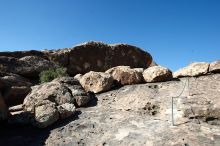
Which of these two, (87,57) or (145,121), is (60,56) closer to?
(87,57)

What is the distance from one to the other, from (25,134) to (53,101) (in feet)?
5.93

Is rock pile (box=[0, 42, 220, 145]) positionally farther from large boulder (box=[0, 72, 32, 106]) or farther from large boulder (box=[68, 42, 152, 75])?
large boulder (box=[68, 42, 152, 75])

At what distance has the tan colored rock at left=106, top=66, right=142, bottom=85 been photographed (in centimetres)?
1077

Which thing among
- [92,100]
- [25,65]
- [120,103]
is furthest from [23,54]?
[120,103]

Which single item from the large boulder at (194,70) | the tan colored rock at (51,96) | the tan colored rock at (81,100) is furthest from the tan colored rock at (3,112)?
the large boulder at (194,70)

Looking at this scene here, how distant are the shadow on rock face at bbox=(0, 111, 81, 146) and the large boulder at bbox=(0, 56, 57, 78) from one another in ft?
21.0

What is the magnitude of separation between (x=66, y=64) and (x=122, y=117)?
30.0ft

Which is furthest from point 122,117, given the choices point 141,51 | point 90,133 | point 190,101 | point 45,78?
Result: point 141,51

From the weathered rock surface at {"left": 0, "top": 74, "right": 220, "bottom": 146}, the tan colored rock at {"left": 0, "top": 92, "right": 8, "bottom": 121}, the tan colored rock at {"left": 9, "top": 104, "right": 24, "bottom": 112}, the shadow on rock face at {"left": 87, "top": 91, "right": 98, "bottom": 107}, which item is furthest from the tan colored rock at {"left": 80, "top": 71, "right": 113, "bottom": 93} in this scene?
the tan colored rock at {"left": 0, "top": 92, "right": 8, "bottom": 121}

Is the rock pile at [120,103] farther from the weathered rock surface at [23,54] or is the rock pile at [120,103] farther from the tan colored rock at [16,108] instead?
the weathered rock surface at [23,54]

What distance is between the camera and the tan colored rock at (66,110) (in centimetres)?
880

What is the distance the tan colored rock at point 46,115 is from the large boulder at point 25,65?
6.31 metres

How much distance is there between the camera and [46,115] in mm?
8469

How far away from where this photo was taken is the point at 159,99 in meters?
9.23
